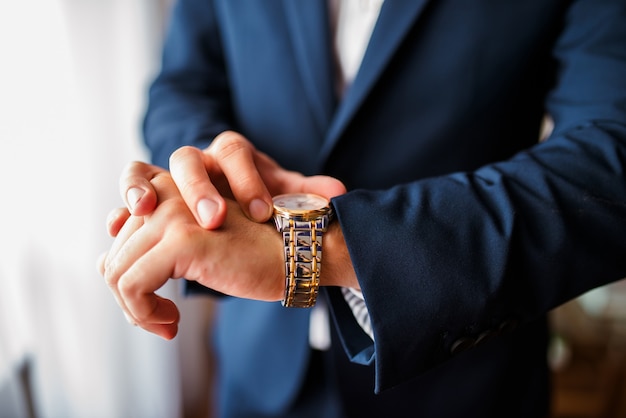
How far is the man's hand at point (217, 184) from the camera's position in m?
0.57

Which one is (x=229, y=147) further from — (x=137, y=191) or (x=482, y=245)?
(x=482, y=245)

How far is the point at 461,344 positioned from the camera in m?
0.60

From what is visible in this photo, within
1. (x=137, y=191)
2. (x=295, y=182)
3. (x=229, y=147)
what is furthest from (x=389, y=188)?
(x=137, y=191)

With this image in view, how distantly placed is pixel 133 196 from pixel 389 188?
1.56ft

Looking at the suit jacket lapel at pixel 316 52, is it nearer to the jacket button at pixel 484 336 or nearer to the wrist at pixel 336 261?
the wrist at pixel 336 261

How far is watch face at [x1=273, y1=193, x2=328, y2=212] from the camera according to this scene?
60 cm

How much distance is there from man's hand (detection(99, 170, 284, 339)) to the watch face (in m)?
0.04

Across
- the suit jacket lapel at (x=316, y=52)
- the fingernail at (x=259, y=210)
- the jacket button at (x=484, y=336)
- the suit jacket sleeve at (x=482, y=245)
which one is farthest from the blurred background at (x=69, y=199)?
the jacket button at (x=484, y=336)

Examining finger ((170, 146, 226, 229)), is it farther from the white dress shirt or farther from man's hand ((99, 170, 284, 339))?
the white dress shirt

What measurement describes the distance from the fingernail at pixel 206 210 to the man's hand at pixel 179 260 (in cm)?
1

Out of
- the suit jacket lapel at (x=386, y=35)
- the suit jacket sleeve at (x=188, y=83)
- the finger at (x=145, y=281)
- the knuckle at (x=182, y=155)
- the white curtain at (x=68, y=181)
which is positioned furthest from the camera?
the white curtain at (x=68, y=181)

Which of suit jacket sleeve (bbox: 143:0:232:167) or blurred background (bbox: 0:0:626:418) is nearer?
suit jacket sleeve (bbox: 143:0:232:167)

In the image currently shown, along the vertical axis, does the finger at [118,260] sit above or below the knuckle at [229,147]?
below

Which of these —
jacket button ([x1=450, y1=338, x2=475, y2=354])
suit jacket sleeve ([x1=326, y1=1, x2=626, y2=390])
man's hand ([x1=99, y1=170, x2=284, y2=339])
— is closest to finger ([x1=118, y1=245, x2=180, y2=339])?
man's hand ([x1=99, y1=170, x2=284, y2=339])
